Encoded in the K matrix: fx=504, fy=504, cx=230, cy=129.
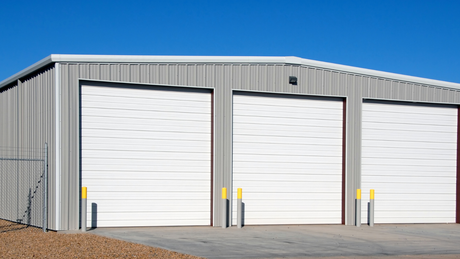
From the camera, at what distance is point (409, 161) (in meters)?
17.0

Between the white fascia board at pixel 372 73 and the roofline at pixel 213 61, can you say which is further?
the white fascia board at pixel 372 73

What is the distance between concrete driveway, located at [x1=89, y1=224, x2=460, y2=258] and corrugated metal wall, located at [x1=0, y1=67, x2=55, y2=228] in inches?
111

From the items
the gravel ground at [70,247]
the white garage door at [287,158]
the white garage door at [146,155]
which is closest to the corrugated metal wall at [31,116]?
the white garage door at [146,155]

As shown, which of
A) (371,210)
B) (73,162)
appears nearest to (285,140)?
(371,210)

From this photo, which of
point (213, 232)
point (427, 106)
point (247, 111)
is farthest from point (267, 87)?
point (427, 106)

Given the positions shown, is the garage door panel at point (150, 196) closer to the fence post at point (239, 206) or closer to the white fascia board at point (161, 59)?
the fence post at point (239, 206)

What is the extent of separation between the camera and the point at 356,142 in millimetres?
16203

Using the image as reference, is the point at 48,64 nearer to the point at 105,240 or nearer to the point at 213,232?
the point at 105,240

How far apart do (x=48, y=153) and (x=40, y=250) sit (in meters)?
Answer: 3.98

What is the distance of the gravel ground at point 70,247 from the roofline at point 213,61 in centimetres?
453

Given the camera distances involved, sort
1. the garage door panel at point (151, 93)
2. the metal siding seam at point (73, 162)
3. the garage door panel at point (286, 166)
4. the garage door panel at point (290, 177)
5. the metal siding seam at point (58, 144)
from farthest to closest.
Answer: the garage door panel at point (290, 177), the garage door panel at point (286, 166), the garage door panel at point (151, 93), the metal siding seam at point (73, 162), the metal siding seam at point (58, 144)

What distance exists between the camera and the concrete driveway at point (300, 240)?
10430mm

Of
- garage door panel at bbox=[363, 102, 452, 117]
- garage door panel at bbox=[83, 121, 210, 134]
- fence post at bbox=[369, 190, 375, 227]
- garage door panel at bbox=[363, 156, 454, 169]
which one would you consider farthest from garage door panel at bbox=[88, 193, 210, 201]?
garage door panel at bbox=[363, 102, 452, 117]

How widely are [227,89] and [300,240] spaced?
199 inches
